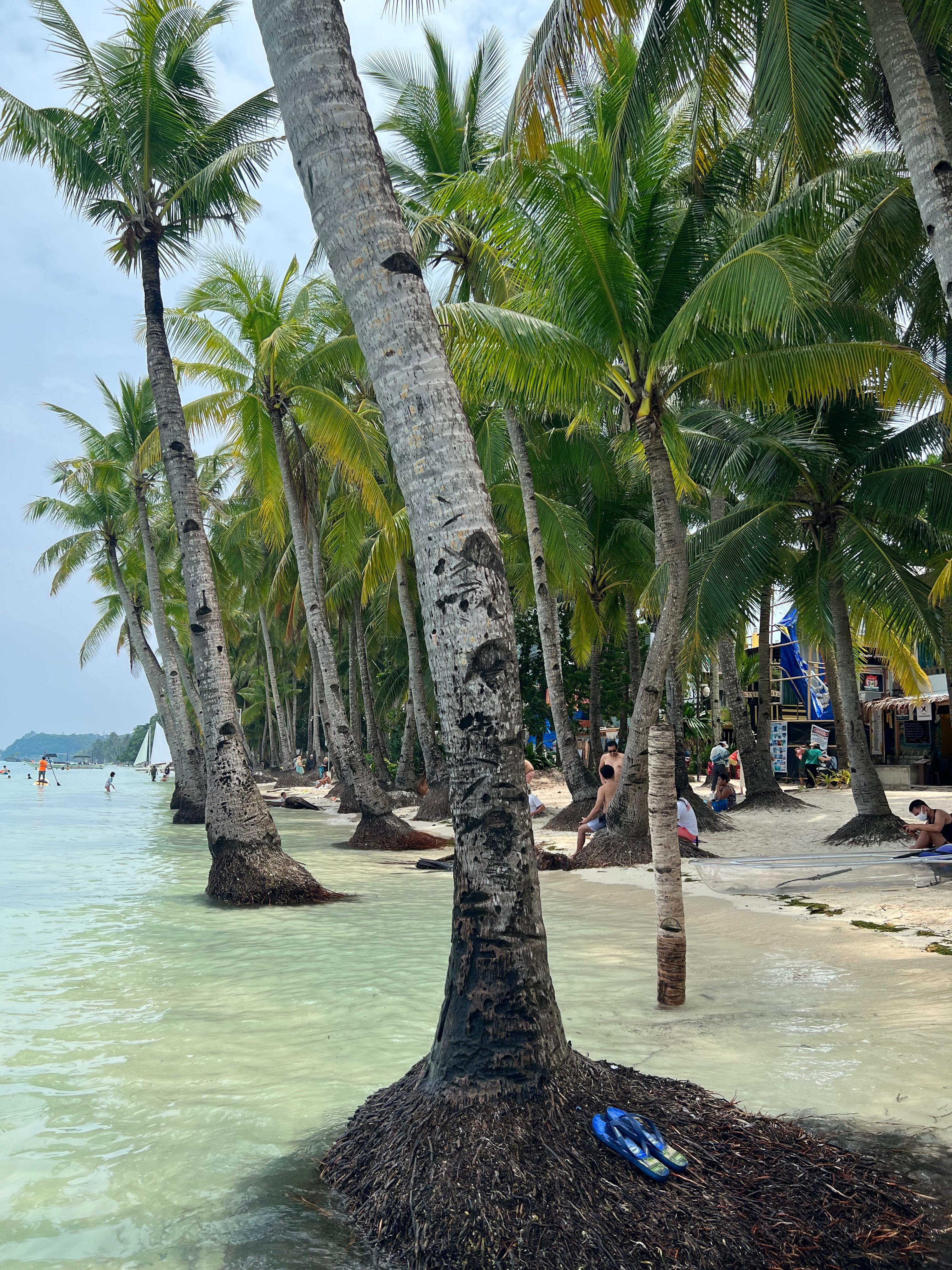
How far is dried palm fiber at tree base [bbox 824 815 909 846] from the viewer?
1367 centimetres

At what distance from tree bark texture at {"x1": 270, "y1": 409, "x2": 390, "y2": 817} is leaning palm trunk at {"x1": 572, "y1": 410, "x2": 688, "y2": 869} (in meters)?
5.25

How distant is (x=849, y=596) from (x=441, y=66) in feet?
38.4

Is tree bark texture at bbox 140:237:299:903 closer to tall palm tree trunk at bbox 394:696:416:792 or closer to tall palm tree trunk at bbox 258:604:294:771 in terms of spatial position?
tall palm tree trunk at bbox 394:696:416:792

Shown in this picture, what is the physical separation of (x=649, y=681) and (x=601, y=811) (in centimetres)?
254

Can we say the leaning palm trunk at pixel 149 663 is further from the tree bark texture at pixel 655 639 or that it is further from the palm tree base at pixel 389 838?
the tree bark texture at pixel 655 639

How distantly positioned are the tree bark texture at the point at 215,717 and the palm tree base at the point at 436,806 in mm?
9982

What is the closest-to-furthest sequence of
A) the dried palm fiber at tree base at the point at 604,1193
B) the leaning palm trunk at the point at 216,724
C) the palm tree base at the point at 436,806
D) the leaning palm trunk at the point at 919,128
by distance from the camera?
the dried palm fiber at tree base at the point at 604,1193 → the leaning palm trunk at the point at 919,128 → the leaning palm trunk at the point at 216,724 → the palm tree base at the point at 436,806

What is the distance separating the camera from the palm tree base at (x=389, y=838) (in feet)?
55.4

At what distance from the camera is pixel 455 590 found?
12.9ft

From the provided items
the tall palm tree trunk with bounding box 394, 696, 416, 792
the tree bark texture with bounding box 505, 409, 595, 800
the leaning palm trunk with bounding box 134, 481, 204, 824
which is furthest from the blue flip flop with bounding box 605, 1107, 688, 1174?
the tall palm tree trunk with bounding box 394, 696, 416, 792

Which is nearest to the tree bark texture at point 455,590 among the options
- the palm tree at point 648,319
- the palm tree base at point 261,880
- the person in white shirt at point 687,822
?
the palm tree at point 648,319

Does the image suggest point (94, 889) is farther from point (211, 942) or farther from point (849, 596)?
point (849, 596)

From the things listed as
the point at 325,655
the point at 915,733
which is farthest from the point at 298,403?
the point at 915,733

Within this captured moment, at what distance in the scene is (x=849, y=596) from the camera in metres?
15.7
